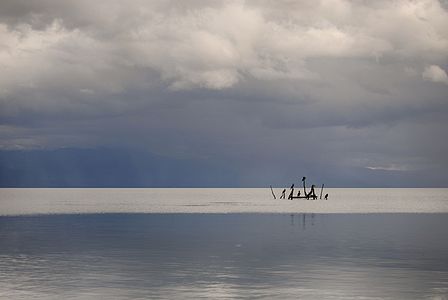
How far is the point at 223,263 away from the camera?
52344 millimetres

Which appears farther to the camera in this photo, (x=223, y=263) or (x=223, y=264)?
(x=223, y=263)

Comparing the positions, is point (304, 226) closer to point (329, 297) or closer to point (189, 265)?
point (189, 265)

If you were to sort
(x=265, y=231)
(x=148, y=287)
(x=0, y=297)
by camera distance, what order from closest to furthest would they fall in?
(x=0, y=297) < (x=148, y=287) < (x=265, y=231)

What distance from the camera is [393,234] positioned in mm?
81188

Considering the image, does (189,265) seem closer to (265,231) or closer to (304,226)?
(265,231)

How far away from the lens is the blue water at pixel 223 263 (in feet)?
129

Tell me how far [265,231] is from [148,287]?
1848 inches

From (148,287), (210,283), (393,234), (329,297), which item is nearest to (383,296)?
(329,297)

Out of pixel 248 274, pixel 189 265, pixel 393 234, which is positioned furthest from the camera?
pixel 393 234

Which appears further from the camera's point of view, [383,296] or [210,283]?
[210,283]

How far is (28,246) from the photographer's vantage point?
2569 inches

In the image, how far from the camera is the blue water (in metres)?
39.3

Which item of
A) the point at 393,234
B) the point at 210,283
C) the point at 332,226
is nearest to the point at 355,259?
the point at 210,283

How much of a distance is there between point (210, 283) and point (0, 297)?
12.2 m
